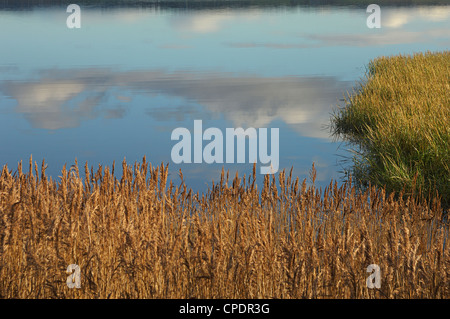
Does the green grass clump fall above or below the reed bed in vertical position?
above

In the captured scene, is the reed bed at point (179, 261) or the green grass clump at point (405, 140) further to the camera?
the green grass clump at point (405, 140)

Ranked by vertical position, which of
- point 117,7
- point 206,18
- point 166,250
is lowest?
point 166,250

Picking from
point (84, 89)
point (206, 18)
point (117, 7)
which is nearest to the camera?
point (84, 89)

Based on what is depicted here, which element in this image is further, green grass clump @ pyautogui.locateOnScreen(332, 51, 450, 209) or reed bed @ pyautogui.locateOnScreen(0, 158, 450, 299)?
green grass clump @ pyautogui.locateOnScreen(332, 51, 450, 209)

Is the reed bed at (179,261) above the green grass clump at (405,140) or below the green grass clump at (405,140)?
below

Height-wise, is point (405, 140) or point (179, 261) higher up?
point (405, 140)

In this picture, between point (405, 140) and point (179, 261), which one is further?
point (405, 140)

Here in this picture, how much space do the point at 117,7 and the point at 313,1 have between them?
3867 centimetres

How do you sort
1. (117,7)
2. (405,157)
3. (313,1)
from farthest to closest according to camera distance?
1. (313,1)
2. (117,7)
3. (405,157)
